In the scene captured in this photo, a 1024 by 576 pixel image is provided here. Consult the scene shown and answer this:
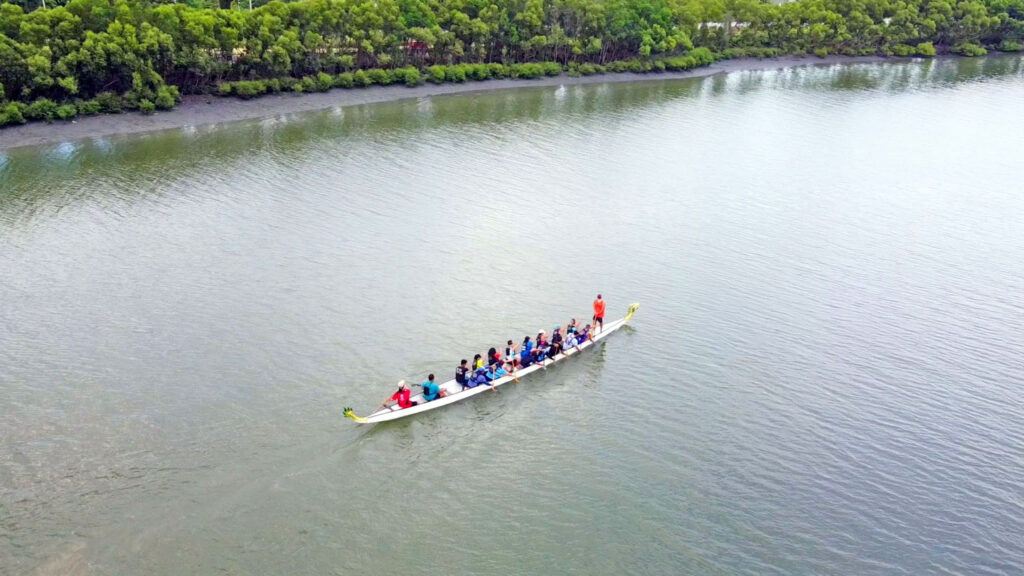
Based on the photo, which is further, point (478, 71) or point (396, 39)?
point (478, 71)

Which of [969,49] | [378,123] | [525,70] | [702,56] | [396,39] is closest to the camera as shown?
[378,123]

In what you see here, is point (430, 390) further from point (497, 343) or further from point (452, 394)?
point (497, 343)

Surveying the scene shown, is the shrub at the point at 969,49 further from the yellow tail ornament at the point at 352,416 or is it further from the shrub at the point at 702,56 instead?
the yellow tail ornament at the point at 352,416

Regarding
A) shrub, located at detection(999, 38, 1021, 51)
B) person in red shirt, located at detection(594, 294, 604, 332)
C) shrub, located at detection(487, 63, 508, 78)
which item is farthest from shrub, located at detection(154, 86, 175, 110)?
shrub, located at detection(999, 38, 1021, 51)

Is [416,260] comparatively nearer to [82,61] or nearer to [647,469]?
[647,469]

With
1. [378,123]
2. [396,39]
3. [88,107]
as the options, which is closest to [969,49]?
[396,39]

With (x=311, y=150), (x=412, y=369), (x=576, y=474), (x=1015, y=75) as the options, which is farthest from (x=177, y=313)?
(x=1015, y=75)
